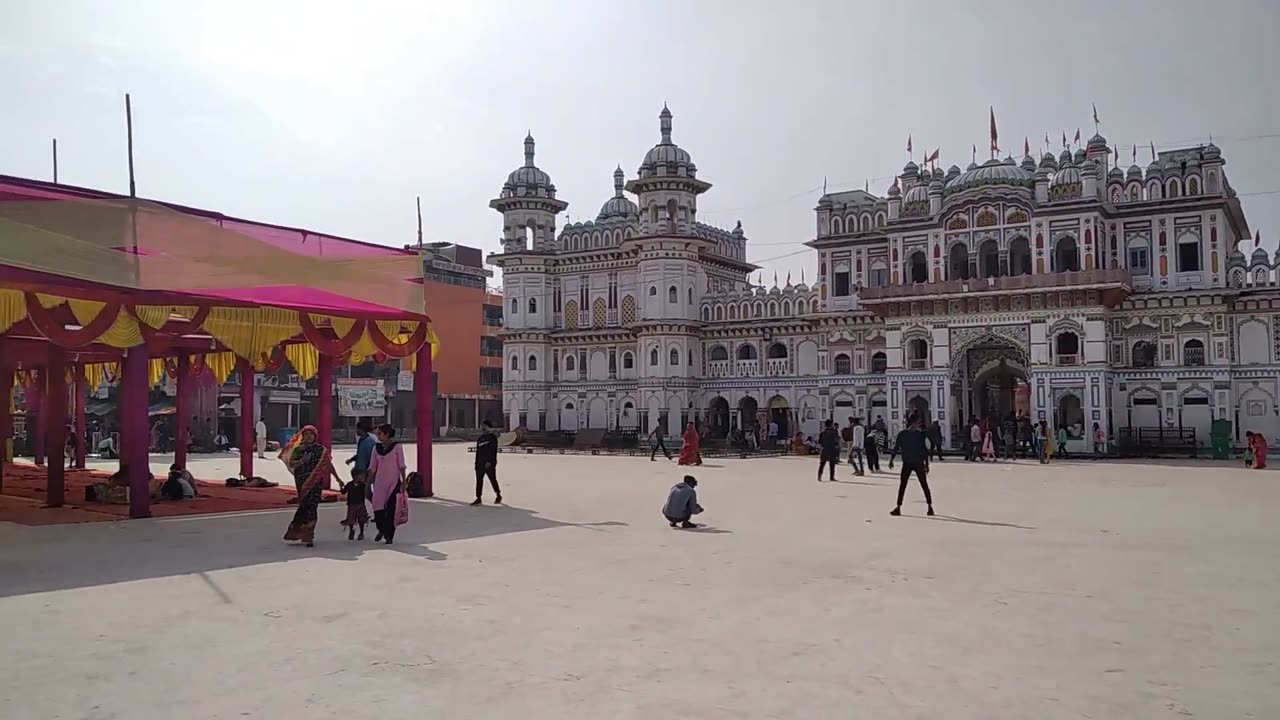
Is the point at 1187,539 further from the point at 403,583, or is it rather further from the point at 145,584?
the point at 145,584

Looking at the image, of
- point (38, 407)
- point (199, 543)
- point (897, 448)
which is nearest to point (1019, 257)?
point (897, 448)

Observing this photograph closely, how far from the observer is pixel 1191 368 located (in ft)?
112

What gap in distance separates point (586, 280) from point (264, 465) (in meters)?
22.3

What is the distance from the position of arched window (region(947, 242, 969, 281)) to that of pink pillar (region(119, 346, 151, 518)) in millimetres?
29737

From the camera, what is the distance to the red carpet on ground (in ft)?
47.9

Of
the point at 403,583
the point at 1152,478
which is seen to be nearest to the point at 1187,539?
the point at 403,583

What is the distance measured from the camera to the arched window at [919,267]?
1522 inches

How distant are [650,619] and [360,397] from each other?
153 feet

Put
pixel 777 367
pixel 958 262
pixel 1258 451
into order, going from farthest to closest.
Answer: pixel 777 367
pixel 958 262
pixel 1258 451

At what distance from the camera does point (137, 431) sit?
47.8ft

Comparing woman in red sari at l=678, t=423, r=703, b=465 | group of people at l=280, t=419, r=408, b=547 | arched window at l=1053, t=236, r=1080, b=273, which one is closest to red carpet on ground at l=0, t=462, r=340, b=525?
group of people at l=280, t=419, r=408, b=547

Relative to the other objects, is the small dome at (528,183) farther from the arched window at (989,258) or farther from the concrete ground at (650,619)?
the concrete ground at (650,619)

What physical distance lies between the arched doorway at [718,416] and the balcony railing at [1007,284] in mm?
9991

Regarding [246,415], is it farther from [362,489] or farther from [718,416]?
[718,416]
